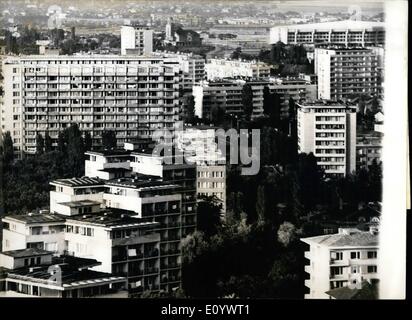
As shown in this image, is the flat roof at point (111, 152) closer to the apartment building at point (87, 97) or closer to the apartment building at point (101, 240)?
the apartment building at point (87, 97)

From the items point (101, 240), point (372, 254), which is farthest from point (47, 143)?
point (372, 254)

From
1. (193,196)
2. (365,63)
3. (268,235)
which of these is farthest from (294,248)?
(365,63)

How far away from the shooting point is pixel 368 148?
5.16 metres

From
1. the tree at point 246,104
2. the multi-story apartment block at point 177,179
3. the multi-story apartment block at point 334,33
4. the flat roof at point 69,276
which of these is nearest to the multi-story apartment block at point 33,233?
the flat roof at point 69,276

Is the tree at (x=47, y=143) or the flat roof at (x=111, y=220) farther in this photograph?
the tree at (x=47, y=143)

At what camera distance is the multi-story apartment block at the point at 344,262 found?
507cm

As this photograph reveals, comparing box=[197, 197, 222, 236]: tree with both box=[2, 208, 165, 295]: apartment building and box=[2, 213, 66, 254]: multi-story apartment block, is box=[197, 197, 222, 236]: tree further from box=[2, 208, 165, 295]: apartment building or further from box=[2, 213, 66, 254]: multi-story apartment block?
box=[2, 213, 66, 254]: multi-story apartment block

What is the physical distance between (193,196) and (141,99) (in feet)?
1.54

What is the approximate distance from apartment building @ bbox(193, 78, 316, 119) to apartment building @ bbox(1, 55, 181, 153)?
0.11 meters

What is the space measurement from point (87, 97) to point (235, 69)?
25.3 inches

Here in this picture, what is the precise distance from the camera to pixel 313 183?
520cm

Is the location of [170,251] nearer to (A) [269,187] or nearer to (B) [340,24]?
(A) [269,187]

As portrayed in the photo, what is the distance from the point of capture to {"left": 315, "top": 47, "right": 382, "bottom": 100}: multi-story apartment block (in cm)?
516

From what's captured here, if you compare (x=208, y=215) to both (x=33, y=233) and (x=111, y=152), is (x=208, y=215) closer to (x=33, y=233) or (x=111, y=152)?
(x=111, y=152)
